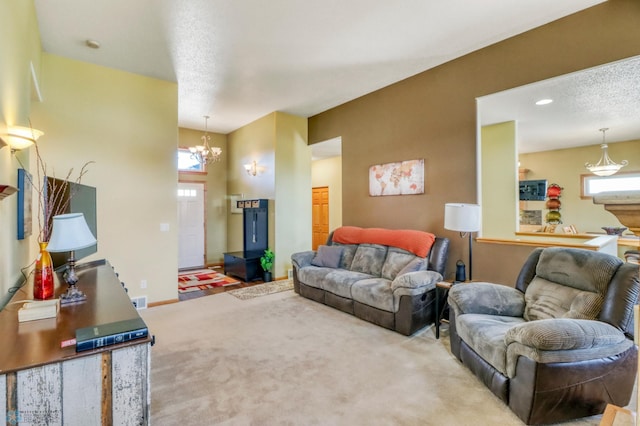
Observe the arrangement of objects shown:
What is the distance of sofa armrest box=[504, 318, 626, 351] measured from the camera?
Result: 1.78 meters

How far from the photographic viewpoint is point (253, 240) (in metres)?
5.88

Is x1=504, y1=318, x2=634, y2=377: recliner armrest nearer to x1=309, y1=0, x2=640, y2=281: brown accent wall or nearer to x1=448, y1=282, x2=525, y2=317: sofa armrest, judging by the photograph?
x1=448, y1=282, x2=525, y2=317: sofa armrest

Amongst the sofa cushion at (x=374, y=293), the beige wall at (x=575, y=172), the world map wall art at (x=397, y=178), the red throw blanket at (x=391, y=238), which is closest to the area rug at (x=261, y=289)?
the red throw blanket at (x=391, y=238)

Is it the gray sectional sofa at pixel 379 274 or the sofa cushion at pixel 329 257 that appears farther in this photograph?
the sofa cushion at pixel 329 257

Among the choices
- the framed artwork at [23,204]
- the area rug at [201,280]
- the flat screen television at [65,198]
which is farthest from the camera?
the area rug at [201,280]

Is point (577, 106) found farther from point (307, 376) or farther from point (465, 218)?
point (307, 376)

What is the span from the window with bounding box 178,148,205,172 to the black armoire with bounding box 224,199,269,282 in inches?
77.4

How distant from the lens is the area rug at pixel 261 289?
471 centimetres

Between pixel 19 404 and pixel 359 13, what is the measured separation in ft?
11.0

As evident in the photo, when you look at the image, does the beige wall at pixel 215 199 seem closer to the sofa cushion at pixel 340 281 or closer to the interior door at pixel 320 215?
the interior door at pixel 320 215

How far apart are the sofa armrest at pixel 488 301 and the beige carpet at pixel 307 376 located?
495mm

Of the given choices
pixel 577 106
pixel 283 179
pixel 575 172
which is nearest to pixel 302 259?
pixel 283 179

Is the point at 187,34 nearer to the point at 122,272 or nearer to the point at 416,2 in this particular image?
the point at 416,2

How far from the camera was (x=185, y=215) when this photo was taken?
22.6 ft
